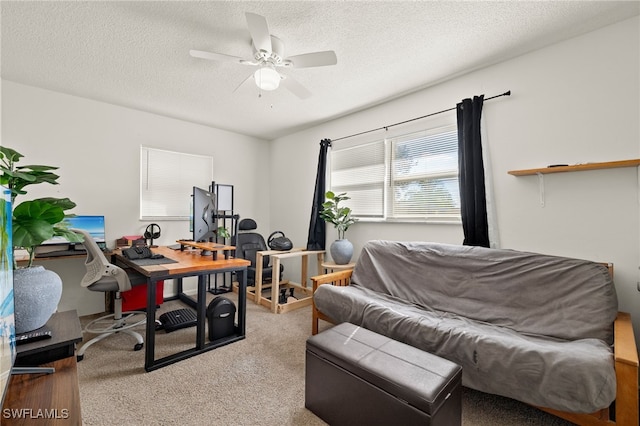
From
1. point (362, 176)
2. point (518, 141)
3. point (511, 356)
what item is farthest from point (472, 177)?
point (511, 356)

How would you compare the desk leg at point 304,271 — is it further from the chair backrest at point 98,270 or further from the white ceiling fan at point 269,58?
the white ceiling fan at point 269,58

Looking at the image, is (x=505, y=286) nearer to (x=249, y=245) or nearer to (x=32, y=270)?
(x=32, y=270)

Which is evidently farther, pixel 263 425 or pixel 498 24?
pixel 498 24

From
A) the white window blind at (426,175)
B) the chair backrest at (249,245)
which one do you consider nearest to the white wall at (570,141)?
the white window blind at (426,175)

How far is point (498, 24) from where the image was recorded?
1.91 metres

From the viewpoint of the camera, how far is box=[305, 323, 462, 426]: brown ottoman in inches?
48.1

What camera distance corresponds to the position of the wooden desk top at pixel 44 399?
0.81 metres

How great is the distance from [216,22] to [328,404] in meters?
2.55

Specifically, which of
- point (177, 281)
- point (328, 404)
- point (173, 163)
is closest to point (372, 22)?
point (328, 404)

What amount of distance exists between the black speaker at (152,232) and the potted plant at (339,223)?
6.78 feet

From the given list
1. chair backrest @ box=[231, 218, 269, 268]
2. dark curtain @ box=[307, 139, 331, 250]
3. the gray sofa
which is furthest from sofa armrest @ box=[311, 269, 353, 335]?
chair backrest @ box=[231, 218, 269, 268]

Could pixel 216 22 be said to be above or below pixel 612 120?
above

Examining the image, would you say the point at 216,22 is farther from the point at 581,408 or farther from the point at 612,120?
the point at 581,408

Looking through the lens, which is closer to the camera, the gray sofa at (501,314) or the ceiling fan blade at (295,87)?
the gray sofa at (501,314)
